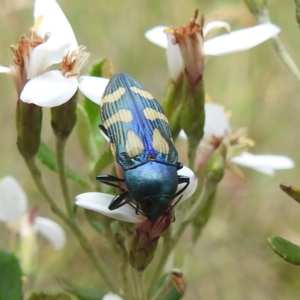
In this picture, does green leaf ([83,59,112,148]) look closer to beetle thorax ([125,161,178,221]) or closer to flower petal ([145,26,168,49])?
flower petal ([145,26,168,49])

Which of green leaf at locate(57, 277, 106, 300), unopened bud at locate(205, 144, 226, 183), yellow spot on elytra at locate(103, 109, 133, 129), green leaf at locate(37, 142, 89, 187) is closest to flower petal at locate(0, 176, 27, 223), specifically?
green leaf at locate(37, 142, 89, 187)

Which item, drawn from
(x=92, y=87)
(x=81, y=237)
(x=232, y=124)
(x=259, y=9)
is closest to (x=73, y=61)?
(x=92, y=87)

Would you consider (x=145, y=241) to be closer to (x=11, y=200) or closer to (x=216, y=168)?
(x=216, y=168)

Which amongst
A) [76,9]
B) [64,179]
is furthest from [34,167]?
[76,9]

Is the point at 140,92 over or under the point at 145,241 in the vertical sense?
over

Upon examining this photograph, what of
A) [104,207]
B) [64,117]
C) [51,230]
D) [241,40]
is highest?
[241,40]

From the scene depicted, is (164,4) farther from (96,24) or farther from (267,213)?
(267,213)

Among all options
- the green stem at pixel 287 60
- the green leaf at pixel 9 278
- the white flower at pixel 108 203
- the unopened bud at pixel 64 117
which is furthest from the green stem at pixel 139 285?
the green stem at pixel 287 60
